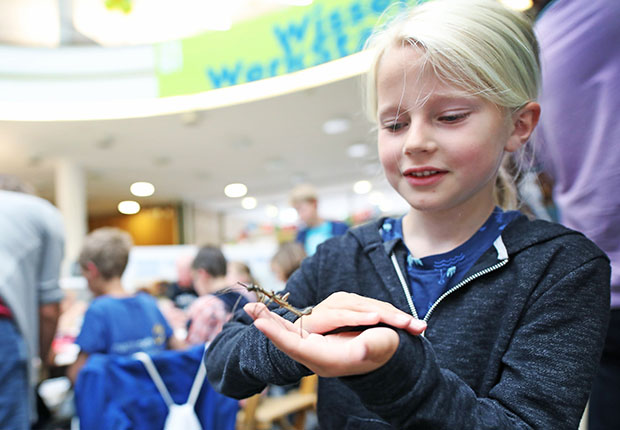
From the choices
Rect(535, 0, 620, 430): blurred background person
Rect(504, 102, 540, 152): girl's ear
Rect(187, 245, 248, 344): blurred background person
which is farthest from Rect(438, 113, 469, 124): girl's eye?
Rect(187, 245, 248, 344): blurred background person

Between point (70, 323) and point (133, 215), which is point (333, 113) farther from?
point (133, 215)

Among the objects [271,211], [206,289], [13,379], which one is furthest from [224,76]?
[271,211]

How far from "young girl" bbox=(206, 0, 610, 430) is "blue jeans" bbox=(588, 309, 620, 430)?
335mm

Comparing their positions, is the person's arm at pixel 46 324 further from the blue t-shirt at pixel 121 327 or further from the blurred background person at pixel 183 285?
the blurred background person at pixel 183 285

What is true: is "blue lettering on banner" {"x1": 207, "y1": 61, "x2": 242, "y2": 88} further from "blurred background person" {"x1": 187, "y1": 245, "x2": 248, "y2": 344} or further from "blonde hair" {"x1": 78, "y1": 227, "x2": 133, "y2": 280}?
"blonde hair" {"x1": 78, "y1": 227, "x2": 133, "y2": 280}

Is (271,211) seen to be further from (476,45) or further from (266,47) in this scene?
(476,45)

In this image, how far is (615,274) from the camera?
749 mm

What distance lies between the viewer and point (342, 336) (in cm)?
39

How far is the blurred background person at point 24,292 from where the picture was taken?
4.40 feet

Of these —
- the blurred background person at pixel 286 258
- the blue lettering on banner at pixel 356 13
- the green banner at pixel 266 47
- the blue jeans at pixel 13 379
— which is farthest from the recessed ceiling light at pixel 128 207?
the blue jeans at pixel 13 379

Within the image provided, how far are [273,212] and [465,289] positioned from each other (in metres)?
11.9

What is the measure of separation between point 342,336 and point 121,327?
1.62m

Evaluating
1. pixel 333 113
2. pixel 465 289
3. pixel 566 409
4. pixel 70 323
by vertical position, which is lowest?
pixel 70 323

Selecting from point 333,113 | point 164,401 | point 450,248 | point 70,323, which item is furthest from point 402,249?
point 333,113
